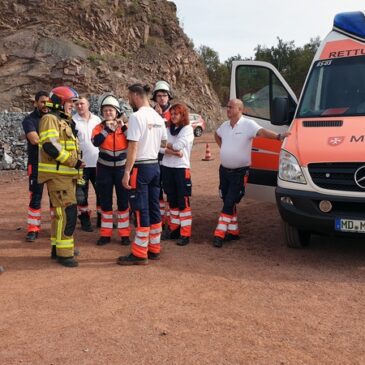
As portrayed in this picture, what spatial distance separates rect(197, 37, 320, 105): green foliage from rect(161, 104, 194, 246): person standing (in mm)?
24655

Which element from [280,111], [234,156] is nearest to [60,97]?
[234,156]

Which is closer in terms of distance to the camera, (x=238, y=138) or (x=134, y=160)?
(x=134, y=160)

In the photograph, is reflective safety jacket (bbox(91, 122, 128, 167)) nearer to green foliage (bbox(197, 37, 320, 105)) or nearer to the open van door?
the open van door

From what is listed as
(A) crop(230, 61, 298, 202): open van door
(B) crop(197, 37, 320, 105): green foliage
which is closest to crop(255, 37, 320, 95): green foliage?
(B) crop(197, 37, 320, 105): green foliage

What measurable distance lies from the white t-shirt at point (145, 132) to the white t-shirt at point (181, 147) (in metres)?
0.67

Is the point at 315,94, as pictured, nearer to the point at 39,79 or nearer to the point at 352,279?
the point at 352,279

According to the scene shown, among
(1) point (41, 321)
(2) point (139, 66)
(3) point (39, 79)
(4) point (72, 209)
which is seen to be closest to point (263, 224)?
(4) point (72, 209)

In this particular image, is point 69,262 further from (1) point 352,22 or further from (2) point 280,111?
(1) point 352,22

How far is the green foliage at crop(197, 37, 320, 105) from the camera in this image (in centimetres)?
3700

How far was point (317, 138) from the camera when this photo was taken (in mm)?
5637

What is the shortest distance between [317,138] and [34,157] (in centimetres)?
379

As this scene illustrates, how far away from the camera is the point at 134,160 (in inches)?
221

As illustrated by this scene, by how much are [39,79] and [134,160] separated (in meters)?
22.7

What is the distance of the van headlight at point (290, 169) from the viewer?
5.59m
